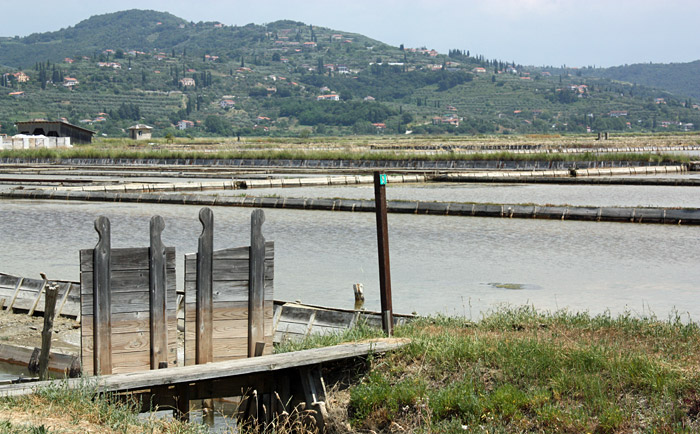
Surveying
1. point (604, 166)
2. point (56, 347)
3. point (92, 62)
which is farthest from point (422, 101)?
point (56, 347)

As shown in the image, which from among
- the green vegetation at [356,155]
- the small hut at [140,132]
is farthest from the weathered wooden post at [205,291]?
the small hut at [140,132]

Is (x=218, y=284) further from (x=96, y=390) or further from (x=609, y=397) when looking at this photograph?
(x=609, y=397)

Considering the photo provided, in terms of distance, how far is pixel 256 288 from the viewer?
5.43 meters

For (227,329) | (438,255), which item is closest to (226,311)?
(227,329)

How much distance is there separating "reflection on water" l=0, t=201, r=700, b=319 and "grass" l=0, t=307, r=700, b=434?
1857mm

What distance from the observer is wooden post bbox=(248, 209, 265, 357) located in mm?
5375

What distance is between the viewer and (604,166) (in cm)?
3148

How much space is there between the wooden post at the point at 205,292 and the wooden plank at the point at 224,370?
0.99 ft

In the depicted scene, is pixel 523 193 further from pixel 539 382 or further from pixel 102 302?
pixel 102 302

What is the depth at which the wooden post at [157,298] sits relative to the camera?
16.5 feet

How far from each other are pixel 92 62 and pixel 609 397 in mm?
201145

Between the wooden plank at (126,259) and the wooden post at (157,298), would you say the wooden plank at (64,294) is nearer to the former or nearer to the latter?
the wooden post at (157,298)

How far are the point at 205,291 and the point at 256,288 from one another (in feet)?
1.16

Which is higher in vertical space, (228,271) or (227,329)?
(228,271)
